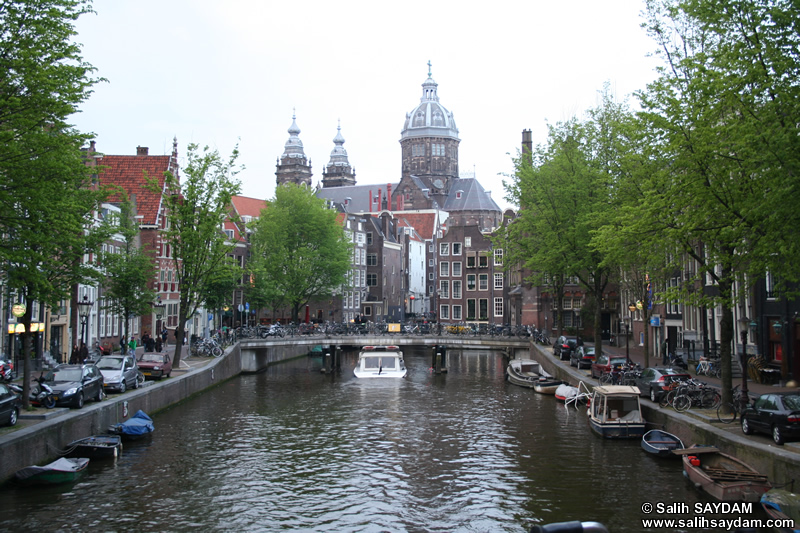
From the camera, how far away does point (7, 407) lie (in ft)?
76.0

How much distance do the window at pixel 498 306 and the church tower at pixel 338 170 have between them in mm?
103038

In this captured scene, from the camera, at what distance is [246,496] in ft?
71.2

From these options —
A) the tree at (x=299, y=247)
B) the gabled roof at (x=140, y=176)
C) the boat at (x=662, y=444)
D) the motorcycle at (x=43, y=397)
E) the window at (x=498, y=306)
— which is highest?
the gabled roof at (x=140, y=176)

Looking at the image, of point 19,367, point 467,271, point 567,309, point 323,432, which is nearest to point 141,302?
point 19,367

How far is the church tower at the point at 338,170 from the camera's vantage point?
622ft

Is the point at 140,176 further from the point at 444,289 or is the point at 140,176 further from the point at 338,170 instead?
the point at 338,170

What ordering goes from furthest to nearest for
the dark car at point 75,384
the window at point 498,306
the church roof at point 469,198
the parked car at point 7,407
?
the church roof at point 469,198, the window at point 498,306, the dark car at point 75,384, the parked car at point 7,407

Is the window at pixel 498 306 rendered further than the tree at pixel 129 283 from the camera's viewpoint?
Yes

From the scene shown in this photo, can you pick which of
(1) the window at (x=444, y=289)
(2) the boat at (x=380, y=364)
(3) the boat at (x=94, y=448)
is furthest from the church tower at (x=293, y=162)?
(3) the boat at (x=94, y=448)

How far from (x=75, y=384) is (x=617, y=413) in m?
20.9

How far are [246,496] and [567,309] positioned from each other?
58.7m

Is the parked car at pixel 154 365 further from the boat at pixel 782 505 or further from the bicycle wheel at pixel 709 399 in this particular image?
the boat at pixel 782 505

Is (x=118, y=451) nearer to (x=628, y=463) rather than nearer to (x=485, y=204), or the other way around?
(x=628, y=463)

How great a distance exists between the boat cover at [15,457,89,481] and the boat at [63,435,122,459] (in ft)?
4.05
